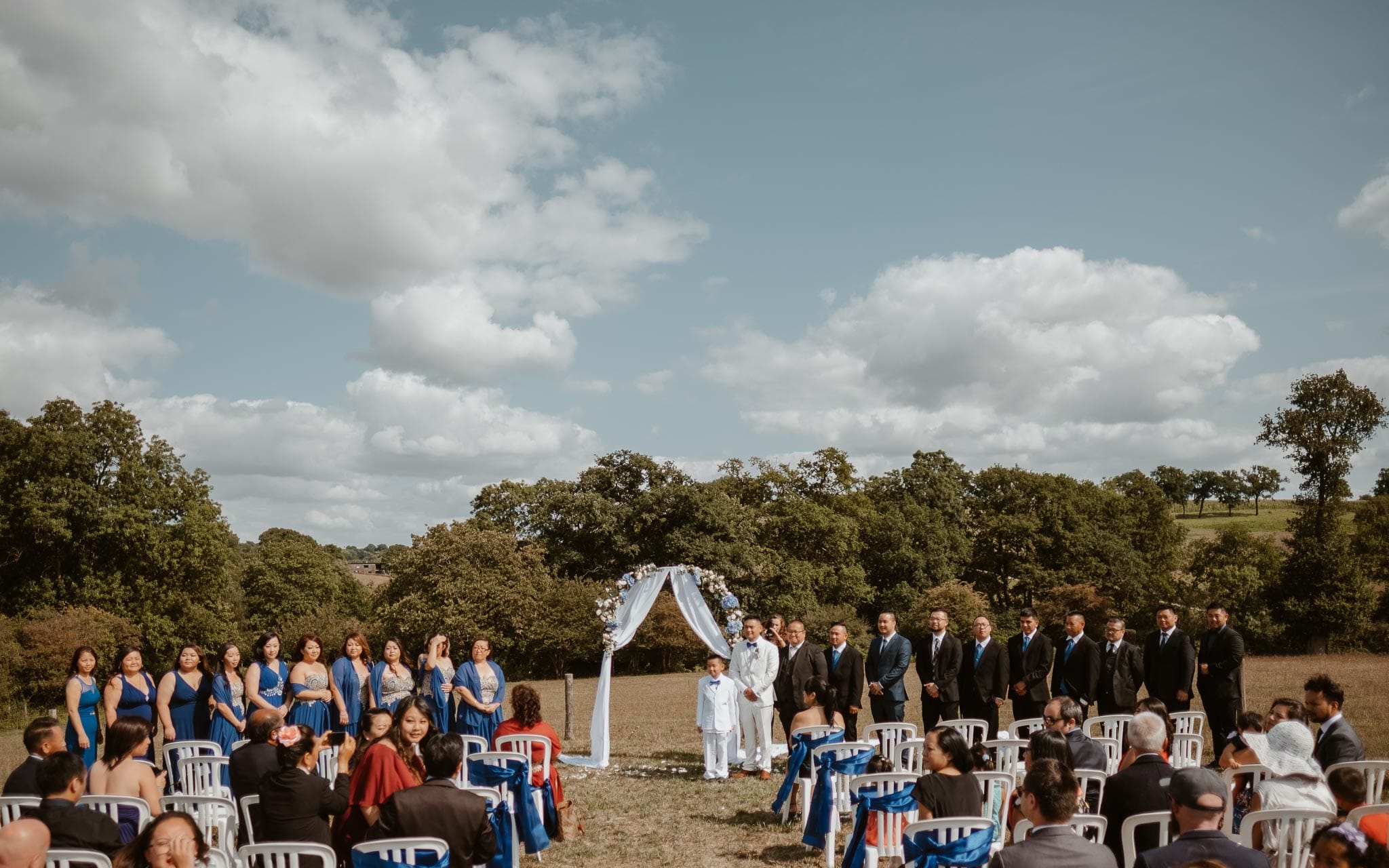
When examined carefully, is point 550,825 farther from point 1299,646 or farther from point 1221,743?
point 1299,646

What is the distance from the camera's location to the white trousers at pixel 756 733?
10492 millimetres

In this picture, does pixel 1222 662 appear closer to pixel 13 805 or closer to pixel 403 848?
pixel 403 848

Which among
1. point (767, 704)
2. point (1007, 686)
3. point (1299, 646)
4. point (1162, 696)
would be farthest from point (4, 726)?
point (1299, 646)

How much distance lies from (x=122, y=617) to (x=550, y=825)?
26.8 metres

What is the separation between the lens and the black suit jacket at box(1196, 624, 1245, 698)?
934 centimetres

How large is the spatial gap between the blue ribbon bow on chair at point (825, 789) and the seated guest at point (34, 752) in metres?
5.20

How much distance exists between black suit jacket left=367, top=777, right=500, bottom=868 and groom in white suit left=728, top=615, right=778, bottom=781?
612 centimetres

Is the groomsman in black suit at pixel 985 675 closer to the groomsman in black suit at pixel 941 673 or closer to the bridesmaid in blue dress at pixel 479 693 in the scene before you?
the groomsman in black suit at pixel 941 673

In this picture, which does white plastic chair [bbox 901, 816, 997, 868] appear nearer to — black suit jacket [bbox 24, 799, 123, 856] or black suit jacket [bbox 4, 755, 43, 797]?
black suit jacket [bbox 24, 799, 123, 856]

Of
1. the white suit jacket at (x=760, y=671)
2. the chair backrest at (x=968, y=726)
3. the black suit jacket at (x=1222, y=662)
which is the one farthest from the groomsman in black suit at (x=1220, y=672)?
the white suit jacket at (x=760, y=671)

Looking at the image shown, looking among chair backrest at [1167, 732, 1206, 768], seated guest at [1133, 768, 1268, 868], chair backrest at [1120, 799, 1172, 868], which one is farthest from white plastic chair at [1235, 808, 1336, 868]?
chair backrest at [1167, 732, 1206, 768]

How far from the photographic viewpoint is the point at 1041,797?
11.6 feet

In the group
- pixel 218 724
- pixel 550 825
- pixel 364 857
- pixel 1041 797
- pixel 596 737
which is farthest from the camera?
pixel 596 737

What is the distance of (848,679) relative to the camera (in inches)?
394
